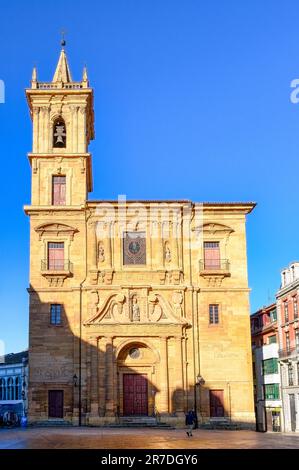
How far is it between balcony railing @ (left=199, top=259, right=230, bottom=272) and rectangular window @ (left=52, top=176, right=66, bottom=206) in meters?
9.78

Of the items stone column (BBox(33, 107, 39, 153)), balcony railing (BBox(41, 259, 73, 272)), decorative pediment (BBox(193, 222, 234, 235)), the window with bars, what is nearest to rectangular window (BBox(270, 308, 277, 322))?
the window with bars

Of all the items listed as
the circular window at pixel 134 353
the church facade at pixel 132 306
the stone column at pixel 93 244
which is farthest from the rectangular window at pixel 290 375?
the stone column at pixel 93 244

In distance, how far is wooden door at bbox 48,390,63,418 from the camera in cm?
4106

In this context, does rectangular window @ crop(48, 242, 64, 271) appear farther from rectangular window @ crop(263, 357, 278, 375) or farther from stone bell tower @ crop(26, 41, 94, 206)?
rectangular window @ crop(263, 357, 278, 375)

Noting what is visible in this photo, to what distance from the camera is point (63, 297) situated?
42.5 m

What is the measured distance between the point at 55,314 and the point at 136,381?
6.41 m

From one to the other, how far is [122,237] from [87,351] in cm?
735

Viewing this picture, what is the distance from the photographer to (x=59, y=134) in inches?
1809

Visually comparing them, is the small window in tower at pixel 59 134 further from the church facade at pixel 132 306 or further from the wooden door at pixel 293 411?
the wooden door at pixel 293 411

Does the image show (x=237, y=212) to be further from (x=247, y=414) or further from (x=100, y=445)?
(x=100, y=445)

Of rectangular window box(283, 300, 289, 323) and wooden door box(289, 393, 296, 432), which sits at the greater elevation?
rectangular window box(283, 300, 289, 323)

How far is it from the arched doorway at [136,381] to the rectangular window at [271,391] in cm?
1933

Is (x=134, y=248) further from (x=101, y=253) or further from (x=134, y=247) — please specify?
(x=101, y=253)
